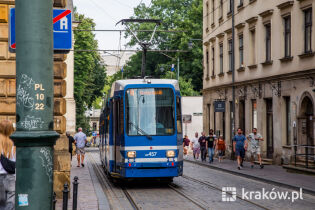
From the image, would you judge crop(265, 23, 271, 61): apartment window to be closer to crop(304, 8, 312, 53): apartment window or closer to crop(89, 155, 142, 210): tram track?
crop(304, 8, 312, 53): apartment window

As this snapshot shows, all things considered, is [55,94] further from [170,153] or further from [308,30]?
[308,30]

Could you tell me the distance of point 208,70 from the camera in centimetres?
4116

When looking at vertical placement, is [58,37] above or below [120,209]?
above

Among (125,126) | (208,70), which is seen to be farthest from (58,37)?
(208,70)

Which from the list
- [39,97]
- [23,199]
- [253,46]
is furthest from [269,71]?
[23,199]

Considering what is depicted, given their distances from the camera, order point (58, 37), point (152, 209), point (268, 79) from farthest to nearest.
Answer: point (268, 79) < point (152, 209) < point (58, 37)

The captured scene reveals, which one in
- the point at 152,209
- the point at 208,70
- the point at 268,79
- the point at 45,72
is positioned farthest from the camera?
the point at 208,70

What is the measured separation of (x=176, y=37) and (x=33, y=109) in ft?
194

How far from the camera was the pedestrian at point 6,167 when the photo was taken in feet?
20.8

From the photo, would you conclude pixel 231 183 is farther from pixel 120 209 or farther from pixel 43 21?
pixel 43 21

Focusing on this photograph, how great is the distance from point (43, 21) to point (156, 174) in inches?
524

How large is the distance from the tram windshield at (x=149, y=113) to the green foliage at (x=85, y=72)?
34.9m

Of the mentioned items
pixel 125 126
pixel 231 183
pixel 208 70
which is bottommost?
pixel 231 183

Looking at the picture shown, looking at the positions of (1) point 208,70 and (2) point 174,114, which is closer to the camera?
(2) point 174,114
